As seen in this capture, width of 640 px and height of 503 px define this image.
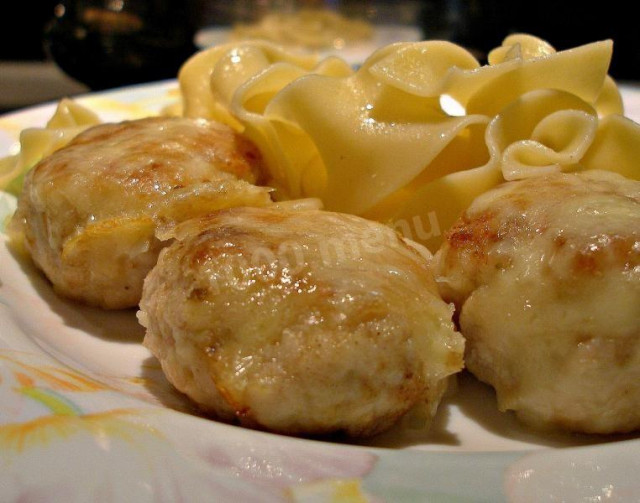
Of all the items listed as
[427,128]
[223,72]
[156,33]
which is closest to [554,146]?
[427,128]

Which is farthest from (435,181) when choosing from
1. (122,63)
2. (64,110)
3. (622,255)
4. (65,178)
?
(122,63)

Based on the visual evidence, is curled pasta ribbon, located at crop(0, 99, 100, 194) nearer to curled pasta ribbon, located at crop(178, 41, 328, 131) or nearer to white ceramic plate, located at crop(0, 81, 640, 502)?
curled pasta ribbon, located at crop(178, 41, 328, 131)

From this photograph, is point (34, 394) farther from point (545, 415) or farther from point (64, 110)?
point (64, 110)

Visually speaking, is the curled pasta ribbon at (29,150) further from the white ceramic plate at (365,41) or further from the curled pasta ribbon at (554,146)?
the white ceramic plate at (365,41)

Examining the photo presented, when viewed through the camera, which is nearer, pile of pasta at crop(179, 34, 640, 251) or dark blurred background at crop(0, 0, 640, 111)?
pile of pasta at crop(179, 34, 640, 251)

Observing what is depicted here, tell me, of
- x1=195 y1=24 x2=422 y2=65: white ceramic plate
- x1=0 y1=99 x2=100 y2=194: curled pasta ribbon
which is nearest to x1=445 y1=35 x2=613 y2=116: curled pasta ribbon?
x1=0 y1=99 x2=100 y2=194: curled pasta ribbon

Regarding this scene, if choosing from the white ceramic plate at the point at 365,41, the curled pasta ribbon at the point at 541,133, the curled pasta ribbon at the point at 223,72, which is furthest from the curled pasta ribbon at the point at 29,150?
the white ceramic plate at the point at 365,41
